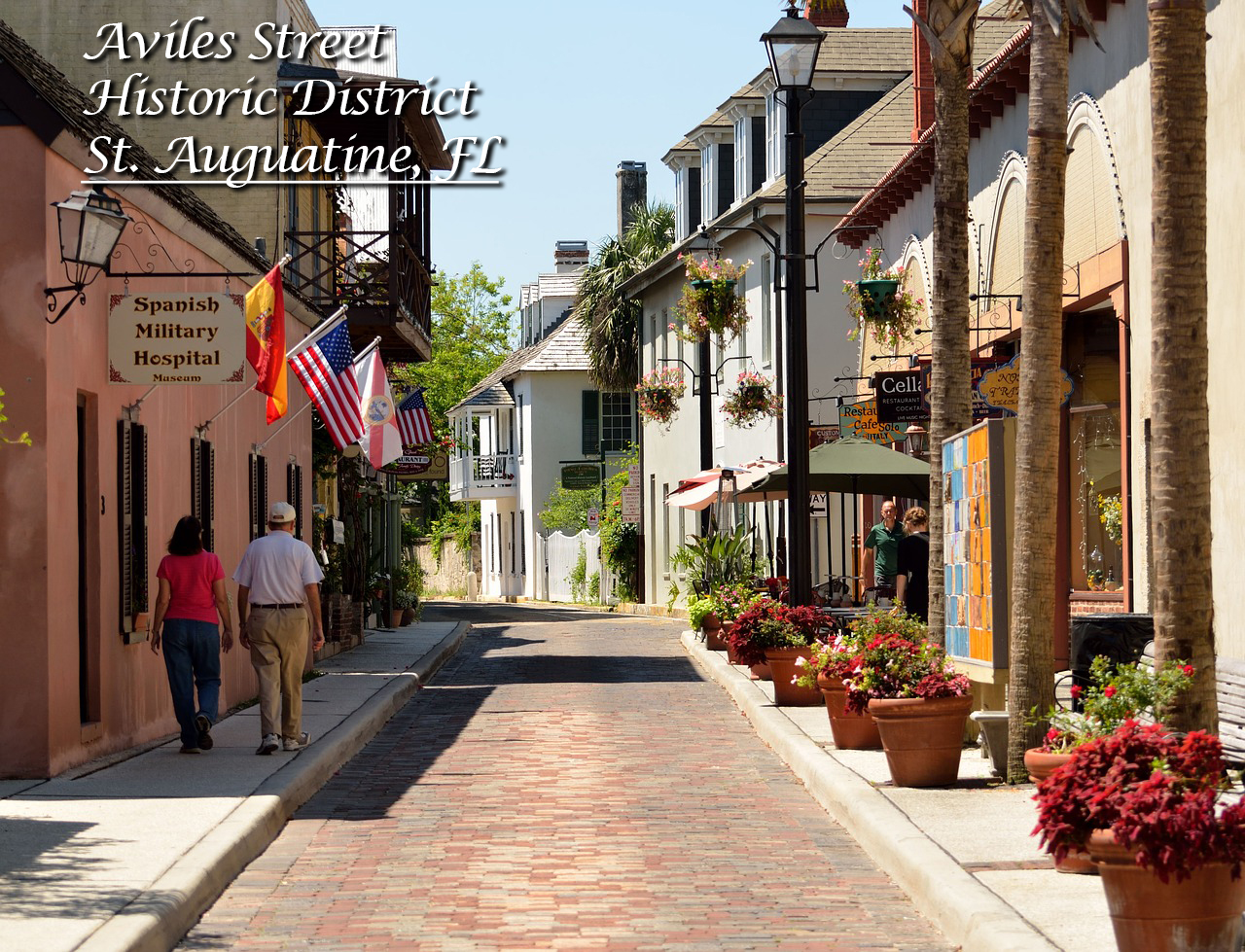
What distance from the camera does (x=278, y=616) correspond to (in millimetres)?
14117

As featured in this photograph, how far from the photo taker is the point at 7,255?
12.6m

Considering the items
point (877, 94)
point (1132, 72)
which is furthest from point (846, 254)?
point (1132, 72)

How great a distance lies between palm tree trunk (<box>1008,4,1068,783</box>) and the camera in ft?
34.8

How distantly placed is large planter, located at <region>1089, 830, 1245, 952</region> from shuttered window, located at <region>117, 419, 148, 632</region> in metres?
9.81

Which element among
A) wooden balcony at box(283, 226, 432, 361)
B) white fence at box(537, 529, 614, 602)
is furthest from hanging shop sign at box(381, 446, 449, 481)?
white fence at box(537, 529, 614, 602)

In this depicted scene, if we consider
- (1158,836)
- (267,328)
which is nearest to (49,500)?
(267,328)

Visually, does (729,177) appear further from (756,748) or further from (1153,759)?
(1153,759)

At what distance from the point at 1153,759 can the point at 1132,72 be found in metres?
12.1

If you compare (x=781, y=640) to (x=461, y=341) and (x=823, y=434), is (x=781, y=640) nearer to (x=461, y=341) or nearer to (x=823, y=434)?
(x=823, y=434)

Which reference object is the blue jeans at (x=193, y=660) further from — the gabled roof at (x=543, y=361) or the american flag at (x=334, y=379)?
the gabled roof at (x=543, y=361)

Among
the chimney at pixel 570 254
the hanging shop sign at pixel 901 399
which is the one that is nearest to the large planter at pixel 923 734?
the hanging shop sign at pixel 901 399

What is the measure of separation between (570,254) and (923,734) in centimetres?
6496

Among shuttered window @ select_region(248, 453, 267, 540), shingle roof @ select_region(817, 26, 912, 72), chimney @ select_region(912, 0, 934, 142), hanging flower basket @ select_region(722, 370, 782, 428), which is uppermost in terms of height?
shingle roof @ select_region(817, 26, 912, 72)

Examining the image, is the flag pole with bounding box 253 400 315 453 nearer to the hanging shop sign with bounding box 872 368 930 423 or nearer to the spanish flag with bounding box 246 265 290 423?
the spanish flag with bounding box 246 265 290 423
